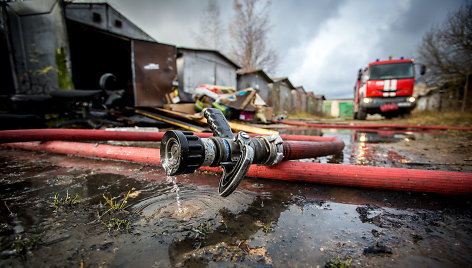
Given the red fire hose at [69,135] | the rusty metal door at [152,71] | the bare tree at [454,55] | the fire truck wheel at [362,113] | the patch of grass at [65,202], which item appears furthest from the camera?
the bare tree at [454,55]

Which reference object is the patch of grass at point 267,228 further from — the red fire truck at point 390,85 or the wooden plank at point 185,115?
the red fire truck at point 390,85

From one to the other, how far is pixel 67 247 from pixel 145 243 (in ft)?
1.03

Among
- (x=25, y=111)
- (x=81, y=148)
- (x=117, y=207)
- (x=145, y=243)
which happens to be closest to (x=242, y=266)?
(x=145, y=243)

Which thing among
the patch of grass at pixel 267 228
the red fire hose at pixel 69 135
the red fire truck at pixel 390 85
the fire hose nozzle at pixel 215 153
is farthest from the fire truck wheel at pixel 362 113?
the patch of grass at pixel 267 228

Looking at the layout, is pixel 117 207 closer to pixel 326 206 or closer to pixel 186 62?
pixel 326 206

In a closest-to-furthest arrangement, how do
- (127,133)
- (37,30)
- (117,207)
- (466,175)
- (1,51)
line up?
(117,207)
(466,175)
(127,133)
(1,51)
(37,30)

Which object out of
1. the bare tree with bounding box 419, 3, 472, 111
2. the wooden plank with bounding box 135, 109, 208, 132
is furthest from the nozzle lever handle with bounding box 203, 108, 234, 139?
the bare tree with bounding box 419, 3, 472, 111

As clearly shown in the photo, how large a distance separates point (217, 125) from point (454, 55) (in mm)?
19637

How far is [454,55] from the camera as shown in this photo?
13.0 meters

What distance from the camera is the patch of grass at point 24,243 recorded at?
77cm

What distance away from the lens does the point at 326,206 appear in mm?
1200

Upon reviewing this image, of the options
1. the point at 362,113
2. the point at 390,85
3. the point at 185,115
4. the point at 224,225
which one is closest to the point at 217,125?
the point at 224,225

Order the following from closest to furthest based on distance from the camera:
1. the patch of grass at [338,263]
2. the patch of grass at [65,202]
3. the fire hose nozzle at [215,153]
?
1. the patch of grass at [338,263]
2. the fire hose nozzle at [215,153]
3. the patch of grass at [65,202]

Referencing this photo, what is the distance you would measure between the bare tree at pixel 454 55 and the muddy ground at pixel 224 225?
1714cm
